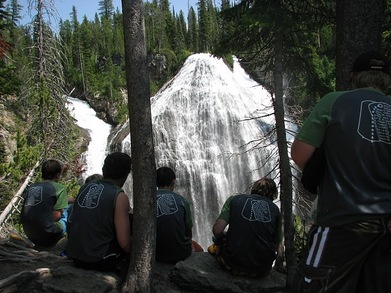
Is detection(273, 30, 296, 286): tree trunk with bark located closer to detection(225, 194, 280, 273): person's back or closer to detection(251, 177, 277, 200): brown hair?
detection(225, 194, 280, 273): person's back

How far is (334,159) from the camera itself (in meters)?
2.26

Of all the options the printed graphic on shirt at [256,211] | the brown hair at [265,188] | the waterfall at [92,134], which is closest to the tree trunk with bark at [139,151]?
the printed graphic on shirt at [256,211]

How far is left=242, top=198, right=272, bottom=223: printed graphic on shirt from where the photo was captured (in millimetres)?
4609

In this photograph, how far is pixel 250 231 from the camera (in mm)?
4594

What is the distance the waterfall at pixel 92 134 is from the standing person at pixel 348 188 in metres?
14.4

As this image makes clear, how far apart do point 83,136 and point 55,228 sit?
24.7 m

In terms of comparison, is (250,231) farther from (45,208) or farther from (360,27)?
(45,208)

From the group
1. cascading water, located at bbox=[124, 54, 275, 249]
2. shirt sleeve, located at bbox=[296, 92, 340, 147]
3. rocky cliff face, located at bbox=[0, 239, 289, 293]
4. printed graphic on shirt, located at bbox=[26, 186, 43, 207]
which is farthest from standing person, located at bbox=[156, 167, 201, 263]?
cascading water, located at bbox=[124, 54, 275, 249]

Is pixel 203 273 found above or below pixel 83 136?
below

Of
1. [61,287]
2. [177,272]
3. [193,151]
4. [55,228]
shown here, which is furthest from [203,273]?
[193,151]

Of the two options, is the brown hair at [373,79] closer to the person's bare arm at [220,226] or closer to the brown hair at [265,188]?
the brown hair at [265,188]

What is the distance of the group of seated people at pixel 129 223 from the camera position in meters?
4.21

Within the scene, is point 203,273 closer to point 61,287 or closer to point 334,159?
point 61,287

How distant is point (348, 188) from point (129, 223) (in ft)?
9.19
